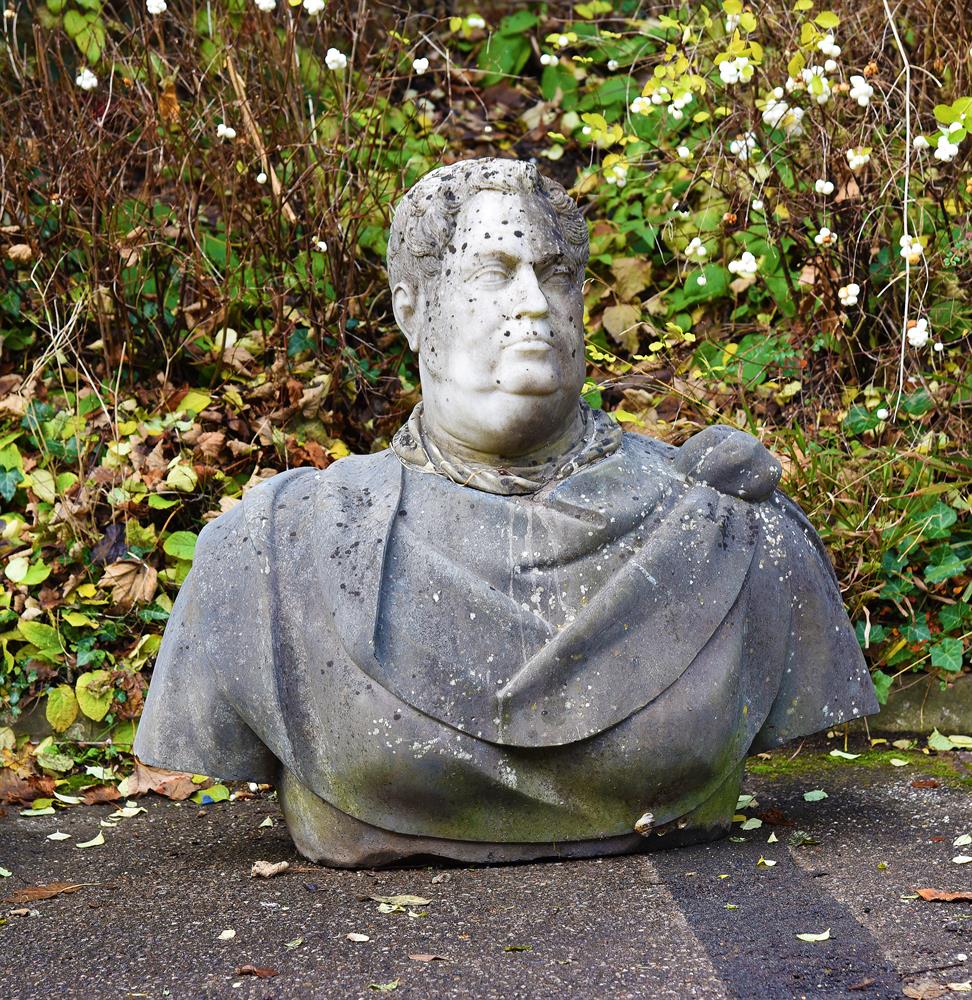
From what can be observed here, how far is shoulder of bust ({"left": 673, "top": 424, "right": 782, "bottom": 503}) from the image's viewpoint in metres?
4.19

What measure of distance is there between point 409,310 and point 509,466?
48 centimetres

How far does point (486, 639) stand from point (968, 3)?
11.4ft

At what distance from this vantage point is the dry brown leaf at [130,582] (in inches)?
226

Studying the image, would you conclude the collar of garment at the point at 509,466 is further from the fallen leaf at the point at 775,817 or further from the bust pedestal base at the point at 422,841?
the fallen leaf at the point at 775,817

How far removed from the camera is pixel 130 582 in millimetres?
5762

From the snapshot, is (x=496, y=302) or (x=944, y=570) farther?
(x=944, y=570)

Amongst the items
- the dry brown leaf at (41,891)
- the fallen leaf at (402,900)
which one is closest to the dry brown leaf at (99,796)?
the dry brown leaf at (41,891)

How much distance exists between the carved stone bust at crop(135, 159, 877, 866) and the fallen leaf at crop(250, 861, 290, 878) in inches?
3.3

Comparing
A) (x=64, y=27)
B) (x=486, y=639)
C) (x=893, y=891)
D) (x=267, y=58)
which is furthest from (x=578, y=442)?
(x=64, y=27)

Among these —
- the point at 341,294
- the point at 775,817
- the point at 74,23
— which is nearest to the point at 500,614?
the point at 775,817

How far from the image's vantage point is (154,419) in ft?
20.9

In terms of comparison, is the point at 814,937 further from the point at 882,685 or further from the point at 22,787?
the point at 22,787

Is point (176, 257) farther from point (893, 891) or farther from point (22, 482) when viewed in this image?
point (893, 891)

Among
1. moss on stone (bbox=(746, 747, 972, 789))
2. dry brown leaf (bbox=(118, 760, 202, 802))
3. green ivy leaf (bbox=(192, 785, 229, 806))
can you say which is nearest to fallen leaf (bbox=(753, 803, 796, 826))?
moss on stone (bbox=(746, 747, 972, 789))
